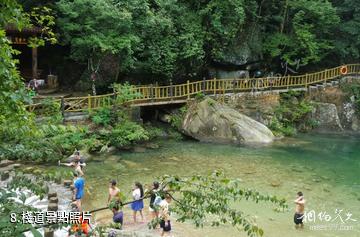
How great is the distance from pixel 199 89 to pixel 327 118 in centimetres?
863

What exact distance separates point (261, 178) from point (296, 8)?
16465 mm

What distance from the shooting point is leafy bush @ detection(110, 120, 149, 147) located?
60.8 ft

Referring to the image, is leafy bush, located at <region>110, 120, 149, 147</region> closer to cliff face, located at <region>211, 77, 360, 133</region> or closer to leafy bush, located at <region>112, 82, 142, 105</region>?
leafy bush, located at <region>112, 82, 142, 105</region>

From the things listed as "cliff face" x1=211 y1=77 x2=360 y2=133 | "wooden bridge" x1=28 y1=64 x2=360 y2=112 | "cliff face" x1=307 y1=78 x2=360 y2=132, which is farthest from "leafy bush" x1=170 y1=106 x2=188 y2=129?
"cliff face" x1=307 y1=78 x2=360 y2=132

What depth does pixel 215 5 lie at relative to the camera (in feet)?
77.6

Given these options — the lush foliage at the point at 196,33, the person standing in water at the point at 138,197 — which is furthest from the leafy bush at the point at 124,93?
the person standing in water at the point at 138,197

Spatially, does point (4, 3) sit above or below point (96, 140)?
above

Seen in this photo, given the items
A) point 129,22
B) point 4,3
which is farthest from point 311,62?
point 4,3

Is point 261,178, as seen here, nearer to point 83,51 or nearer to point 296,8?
point 83,51

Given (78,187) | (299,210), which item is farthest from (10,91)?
(299,210)

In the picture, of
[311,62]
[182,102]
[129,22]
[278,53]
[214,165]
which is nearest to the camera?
[214,165]

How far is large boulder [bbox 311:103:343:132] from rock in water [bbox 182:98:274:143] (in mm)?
5306

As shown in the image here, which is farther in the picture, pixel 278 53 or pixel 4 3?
pixel 278 53

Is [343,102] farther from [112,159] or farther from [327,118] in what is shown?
[112,159]
